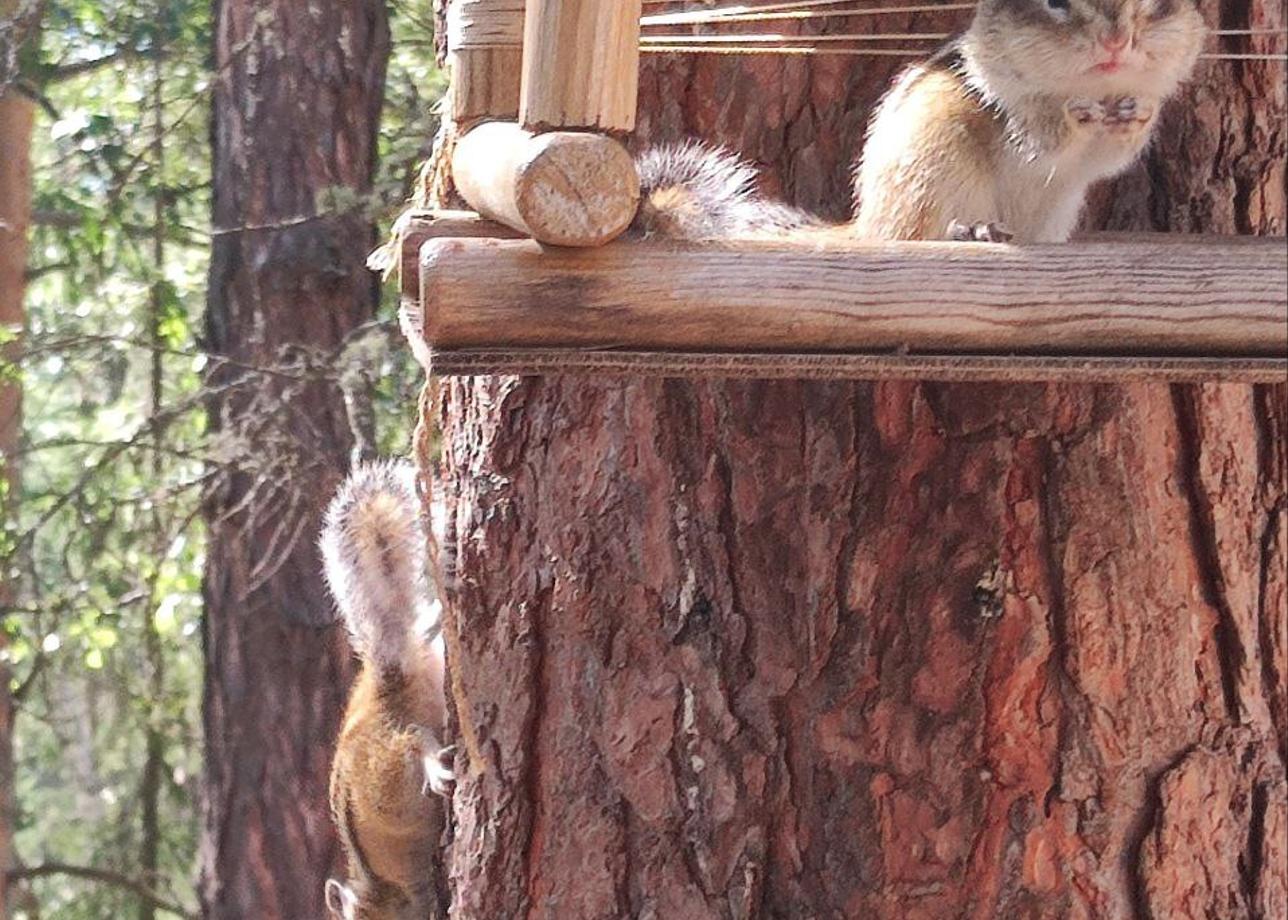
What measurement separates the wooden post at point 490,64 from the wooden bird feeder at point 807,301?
0.45m

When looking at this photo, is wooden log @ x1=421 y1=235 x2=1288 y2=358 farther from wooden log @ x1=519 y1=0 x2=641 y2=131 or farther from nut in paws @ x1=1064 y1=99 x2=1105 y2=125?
nut in paws @ x1=1064 y1=99 x2=1105 y2=125

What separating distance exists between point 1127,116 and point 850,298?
0.51m

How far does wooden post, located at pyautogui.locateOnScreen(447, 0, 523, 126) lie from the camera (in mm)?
1967

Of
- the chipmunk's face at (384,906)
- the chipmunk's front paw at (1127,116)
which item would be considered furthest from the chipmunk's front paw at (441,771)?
the chipmunk's front paw at (1127,116)

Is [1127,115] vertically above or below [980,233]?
above

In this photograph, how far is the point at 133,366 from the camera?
5711 mm

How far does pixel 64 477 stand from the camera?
5.02m

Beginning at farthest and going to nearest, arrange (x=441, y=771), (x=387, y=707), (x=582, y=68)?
(x=387, y=707)
(x=441, y=771)
(x=582, y=68)

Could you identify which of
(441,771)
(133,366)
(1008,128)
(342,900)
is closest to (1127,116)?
(1008,128)

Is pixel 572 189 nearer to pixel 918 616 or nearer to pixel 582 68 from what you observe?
pixel 582 68

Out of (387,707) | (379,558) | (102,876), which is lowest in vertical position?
(102,876)

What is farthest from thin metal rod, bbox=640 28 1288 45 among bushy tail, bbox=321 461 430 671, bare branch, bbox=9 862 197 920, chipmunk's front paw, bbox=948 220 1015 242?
bare branch, bbox=9 862 197 920

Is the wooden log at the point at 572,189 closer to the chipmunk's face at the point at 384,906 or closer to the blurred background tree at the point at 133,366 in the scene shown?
the chipmunk's face at the point at 384,906

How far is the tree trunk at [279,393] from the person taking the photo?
184 inches
